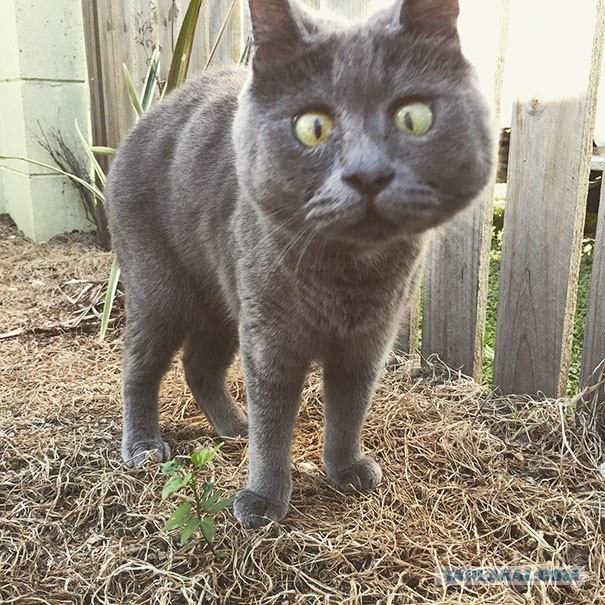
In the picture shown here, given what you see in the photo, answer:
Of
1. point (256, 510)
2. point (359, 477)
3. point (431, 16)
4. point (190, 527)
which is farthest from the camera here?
point (359, 477)

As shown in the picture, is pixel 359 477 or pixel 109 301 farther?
pixel 109 301

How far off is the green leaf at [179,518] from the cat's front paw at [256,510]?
209 mm

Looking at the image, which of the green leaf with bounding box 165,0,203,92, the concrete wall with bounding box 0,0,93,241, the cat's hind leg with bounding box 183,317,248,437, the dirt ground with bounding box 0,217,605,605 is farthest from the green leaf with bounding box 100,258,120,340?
the concrete wall with bounding box 0,0,93,241

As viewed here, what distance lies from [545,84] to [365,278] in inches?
35.8

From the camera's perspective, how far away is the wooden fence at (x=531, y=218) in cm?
172

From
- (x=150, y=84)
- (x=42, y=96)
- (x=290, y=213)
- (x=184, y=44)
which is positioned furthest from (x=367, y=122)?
(x=42, y=96)

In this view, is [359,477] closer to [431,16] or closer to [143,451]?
[143,451]

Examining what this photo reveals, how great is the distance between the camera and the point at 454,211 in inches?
42.3

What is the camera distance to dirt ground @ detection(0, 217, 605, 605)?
4.02 ft

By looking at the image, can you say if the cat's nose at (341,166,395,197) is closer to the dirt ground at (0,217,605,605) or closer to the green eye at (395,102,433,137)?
the green eye at (395,102,433,137)

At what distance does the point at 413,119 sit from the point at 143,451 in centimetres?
109

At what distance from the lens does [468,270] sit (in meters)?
2.03

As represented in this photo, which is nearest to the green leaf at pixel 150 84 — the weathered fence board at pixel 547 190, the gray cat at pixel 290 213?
the gray cat at pixel 290 213

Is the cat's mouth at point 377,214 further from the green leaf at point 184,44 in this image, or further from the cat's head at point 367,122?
the green leaf at point 184,44
